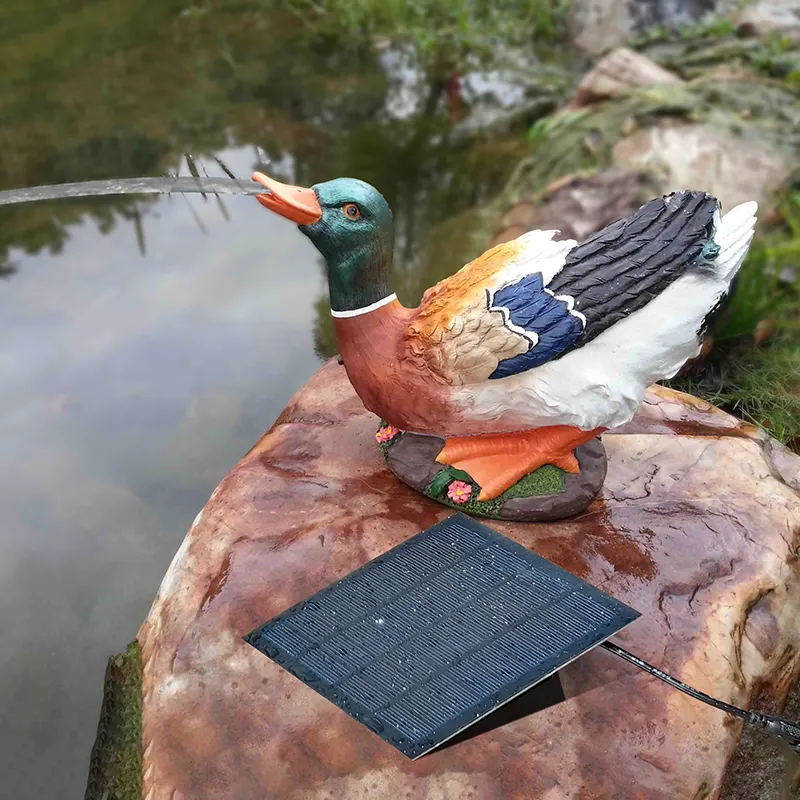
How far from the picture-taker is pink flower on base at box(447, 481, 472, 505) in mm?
2525

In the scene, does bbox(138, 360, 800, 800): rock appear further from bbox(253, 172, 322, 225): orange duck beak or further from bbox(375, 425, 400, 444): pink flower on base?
bbox(253, 172, 322, 225): orange duck beak

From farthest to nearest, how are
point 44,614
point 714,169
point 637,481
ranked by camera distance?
point 714,169 < point 44,614 < point 637,481

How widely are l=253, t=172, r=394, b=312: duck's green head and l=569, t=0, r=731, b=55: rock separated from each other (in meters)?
5.53

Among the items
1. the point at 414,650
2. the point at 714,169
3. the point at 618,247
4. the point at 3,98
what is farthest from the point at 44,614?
the point at 3,98

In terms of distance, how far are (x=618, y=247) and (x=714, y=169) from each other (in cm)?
267

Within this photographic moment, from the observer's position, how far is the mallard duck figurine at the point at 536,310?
2.23 m

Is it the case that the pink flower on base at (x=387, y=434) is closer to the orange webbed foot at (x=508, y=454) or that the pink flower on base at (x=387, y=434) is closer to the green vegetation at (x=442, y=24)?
the orange webbed foot at (x=508, y=454)

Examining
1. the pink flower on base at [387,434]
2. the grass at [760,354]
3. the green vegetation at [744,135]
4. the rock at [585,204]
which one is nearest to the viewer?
the pink flower on base at [387,434]

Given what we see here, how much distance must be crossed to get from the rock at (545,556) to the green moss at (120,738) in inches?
4.5

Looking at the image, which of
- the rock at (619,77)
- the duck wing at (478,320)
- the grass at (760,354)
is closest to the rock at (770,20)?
the rock at (619,77)

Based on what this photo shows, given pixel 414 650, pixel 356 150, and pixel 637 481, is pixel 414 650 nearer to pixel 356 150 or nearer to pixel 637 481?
pixel 637 481

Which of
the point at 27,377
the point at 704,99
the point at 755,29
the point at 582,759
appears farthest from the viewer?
the point at 755,29

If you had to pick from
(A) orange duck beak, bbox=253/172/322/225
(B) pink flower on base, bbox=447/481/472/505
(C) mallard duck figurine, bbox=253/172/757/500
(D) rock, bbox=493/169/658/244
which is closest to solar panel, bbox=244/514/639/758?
(B) pink flower on base, bbox=447/481/472/505

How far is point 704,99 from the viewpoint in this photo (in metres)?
5.21
